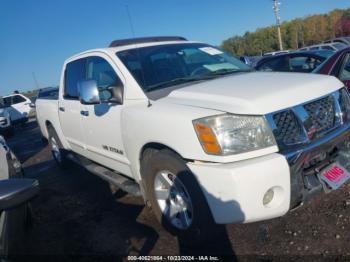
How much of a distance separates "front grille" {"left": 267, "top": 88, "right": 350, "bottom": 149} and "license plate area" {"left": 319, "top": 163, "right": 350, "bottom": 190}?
0.95ft

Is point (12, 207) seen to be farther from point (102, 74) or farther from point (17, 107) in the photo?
point (17, 107)

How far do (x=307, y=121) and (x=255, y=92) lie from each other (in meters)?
0.48

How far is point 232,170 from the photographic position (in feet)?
8.04

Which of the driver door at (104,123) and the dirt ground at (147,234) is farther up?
the driver door at (104,123)

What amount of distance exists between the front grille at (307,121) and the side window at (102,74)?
1766 millimetres

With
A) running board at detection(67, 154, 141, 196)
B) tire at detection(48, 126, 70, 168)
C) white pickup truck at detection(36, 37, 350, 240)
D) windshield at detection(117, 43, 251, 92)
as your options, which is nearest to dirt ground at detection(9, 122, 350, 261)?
white pickup truck at detection(36, 37, 350, 240)

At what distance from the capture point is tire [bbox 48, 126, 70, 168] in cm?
595

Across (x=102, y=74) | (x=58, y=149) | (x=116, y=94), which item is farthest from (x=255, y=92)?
(x=58, y=149)

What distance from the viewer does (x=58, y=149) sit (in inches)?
245

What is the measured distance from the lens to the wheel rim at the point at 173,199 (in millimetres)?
2969

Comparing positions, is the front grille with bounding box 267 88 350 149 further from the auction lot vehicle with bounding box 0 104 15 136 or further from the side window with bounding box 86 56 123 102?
the auction lot vehicle with bounding box 0 104 15 136

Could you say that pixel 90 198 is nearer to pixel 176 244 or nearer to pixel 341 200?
pixel 176 244

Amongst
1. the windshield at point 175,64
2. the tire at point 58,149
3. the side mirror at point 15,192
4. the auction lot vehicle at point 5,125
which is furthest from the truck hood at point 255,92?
the auction lot vehicle at point 5,125

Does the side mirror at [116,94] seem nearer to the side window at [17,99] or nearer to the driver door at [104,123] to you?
the driver door at [104,123]
